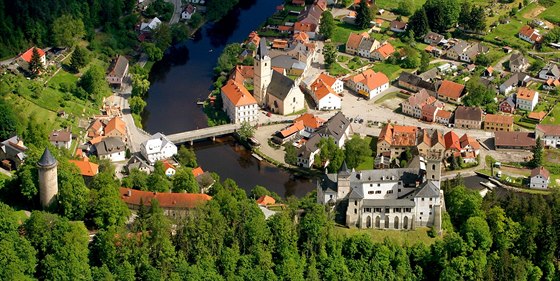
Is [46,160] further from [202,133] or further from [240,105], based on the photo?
[240,105]

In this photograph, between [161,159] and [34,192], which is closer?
[34,192]

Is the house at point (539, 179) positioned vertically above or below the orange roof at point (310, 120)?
below

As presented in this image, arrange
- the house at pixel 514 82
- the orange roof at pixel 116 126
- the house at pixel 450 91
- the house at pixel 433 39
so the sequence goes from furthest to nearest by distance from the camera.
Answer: the house at pixel 433 39
the house at pixel 514 82
the house at pixel 450 91
the orange roof at pixel 116 126

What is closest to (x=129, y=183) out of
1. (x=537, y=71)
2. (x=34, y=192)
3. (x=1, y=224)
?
(x=34, y=192)

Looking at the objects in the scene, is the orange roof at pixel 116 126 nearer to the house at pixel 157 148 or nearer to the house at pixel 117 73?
the house at pixel 157 148

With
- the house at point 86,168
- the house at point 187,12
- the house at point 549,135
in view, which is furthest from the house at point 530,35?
the house at point 86,168

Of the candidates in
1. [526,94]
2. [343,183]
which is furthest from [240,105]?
[526,94]

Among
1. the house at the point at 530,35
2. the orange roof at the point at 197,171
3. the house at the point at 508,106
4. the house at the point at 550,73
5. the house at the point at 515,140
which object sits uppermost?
the house at the point at 530,35

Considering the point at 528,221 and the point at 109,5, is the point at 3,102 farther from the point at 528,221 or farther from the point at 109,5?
the point at 528,221
